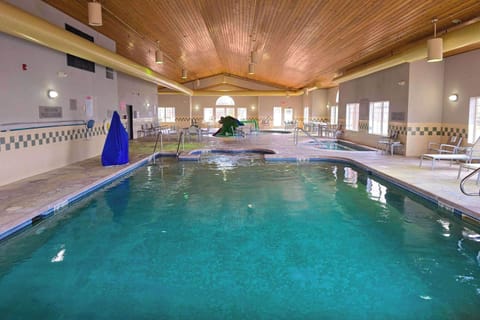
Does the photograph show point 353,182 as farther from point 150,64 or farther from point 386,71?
point 150,64

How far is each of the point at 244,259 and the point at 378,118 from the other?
864 centimetres

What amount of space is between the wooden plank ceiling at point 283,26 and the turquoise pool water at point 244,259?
2.80 metres

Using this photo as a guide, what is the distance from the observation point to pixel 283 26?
799 centimetres

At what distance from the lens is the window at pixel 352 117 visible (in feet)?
42.1

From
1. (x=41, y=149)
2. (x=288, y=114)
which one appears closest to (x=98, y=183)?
(x=41, y=149)

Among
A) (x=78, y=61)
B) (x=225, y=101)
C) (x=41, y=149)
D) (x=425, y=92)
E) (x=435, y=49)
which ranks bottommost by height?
(x=41, y=149)

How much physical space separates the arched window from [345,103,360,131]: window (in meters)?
11.2

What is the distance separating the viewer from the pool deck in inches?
164

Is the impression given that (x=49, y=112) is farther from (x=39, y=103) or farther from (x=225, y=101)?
(x=225, y=101)

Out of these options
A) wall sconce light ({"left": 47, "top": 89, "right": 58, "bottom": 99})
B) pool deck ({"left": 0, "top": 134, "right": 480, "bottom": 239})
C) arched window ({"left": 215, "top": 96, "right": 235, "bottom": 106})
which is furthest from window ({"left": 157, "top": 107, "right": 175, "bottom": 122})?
wall sconce light ({"left": 47, "top": 89, "right": 58, "bottom": 99})

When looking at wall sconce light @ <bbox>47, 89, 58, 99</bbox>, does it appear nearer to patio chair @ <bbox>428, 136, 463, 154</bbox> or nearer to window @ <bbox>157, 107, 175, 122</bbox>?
patio chair @ <bbox>428, 136, 463, 154</bbox>

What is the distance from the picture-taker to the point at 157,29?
8.62 meters

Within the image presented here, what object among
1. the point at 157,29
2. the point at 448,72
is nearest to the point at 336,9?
the point at 448,72

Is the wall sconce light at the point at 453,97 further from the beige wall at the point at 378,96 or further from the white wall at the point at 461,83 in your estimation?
the beige wall at the point at 378,96
